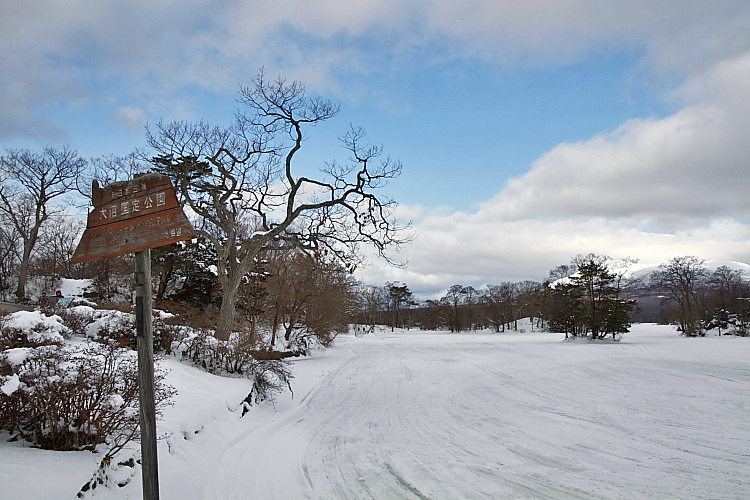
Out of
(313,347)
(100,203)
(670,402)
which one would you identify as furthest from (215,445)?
(313,347)

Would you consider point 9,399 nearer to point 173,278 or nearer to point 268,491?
point 268,491

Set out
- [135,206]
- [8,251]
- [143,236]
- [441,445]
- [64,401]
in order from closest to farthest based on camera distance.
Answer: [143,236], [135,206], [64,401], [441,445], [8,251]

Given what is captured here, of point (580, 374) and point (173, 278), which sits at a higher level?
point (173, 278)

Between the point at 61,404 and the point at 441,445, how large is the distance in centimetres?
546

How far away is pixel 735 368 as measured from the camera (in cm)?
1662

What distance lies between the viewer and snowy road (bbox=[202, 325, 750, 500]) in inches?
226

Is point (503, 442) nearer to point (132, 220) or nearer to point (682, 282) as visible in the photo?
point (132, 220)

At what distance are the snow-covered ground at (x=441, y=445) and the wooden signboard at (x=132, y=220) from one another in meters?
2.24

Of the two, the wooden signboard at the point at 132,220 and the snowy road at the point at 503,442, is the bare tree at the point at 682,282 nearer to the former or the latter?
the snowy road at the point at 503,442

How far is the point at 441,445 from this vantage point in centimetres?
770

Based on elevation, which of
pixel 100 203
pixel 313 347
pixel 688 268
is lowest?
pixel 313 347

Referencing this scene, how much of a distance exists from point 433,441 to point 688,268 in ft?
172

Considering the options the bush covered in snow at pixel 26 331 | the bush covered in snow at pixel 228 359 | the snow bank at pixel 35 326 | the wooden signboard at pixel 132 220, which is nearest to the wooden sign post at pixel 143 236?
the wooden signboard at pixel 132 220

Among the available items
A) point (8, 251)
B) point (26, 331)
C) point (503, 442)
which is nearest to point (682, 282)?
point (503, 442)
